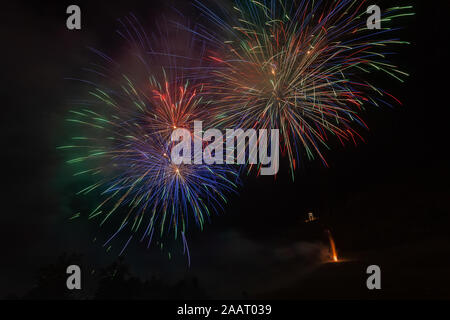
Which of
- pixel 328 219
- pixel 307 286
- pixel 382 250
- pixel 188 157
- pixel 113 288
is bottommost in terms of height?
pixel 113 288

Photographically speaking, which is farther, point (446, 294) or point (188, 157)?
point (188, 157)

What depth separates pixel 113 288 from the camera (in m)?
44.6

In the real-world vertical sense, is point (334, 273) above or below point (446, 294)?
below

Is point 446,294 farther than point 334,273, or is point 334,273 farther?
point 334,273

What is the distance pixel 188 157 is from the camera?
42.4 ft

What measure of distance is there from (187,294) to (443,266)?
1468 inches
